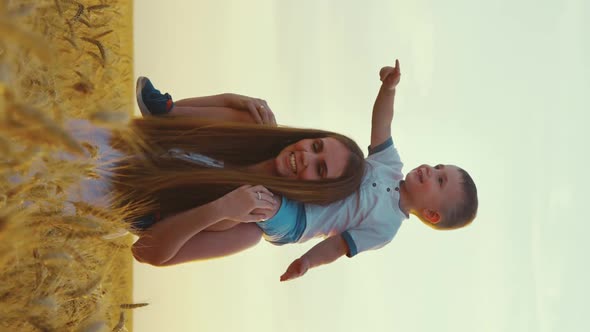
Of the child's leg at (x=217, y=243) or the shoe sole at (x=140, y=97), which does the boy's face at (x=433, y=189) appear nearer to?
the child's leg at (x=217, y=243)

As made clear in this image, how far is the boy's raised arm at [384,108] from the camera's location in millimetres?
1402

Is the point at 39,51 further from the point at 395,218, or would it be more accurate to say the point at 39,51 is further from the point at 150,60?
the point at 150,60

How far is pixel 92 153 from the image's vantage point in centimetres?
87

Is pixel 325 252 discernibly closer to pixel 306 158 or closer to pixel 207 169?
pixel 306 158

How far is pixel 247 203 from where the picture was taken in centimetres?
113

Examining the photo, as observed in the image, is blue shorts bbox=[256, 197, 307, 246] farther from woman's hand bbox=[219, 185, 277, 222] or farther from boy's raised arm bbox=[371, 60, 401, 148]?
boy's raised arm bbox=[371, 60, 401, 148]

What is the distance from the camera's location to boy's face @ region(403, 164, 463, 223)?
1.37m

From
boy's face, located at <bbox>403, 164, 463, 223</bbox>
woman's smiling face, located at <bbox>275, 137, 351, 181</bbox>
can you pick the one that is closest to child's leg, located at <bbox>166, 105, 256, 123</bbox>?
woman's smiling face, located at <bbox>275, 137, 351, 181</bbox>

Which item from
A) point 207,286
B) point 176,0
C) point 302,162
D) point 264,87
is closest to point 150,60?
point 176,0

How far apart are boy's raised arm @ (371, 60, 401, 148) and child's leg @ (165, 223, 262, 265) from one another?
17.3 inches

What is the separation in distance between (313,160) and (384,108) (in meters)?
0.32

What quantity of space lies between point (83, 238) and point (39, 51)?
513mm

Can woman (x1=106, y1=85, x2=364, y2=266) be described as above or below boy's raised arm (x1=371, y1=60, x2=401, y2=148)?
below

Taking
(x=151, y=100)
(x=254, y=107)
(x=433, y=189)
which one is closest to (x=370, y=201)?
(x=433, y=189)
